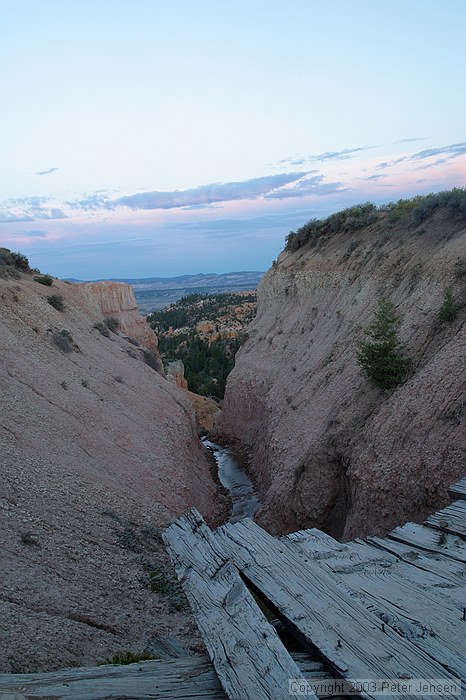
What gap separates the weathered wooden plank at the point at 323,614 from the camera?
2568mm

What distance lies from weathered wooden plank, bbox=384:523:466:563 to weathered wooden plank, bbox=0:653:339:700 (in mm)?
2089

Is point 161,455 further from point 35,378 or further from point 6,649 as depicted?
point 6,649

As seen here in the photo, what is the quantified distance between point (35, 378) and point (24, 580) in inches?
331

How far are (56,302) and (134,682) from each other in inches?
790

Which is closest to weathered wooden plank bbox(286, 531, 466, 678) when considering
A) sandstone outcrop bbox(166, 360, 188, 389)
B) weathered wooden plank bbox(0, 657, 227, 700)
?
weathered wooden plank bbox(0, 657, 227, 700)

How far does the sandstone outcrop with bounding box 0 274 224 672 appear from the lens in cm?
635

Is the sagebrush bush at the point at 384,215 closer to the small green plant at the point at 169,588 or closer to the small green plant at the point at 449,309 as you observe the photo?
the small green plant at the point at 449,309

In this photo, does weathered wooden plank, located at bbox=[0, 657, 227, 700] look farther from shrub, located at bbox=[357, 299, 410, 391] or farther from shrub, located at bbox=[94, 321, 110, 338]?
shrub, located at bbox=[94, 321, 110, 338]

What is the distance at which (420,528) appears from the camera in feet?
16.0

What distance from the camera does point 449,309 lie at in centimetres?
1203

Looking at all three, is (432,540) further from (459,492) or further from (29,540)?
(29,540)

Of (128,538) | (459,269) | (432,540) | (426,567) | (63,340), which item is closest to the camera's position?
(426,567)

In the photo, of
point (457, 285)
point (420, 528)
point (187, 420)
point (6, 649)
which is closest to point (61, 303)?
point (187, 420)

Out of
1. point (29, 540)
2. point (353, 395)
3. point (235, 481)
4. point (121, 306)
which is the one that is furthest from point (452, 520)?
point (121, 306)
